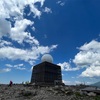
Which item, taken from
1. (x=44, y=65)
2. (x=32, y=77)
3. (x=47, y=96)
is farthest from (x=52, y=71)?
(x=47, y=96)

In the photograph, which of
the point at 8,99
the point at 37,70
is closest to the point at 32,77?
the point at 37,70

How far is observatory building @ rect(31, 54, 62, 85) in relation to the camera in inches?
2042

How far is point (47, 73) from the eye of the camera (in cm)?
5247

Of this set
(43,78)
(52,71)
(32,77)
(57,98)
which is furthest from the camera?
(32,77)

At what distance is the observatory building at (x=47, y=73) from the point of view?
5188 centimetres

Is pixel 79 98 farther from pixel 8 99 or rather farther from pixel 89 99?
pixel 8 99

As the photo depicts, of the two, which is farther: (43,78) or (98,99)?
(43,78)

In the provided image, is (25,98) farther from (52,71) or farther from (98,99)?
(52,71)

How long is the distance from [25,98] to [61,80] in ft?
127

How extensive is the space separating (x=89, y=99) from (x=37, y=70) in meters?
38.1

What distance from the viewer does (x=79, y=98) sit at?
19.9m

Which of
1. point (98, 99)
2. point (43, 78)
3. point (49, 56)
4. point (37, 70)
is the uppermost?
point (49, 56)

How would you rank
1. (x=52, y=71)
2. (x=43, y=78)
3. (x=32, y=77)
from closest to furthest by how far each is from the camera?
(x=43, y=78), (x=52, y=71), (x=32, y=77)

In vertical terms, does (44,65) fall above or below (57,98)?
above
